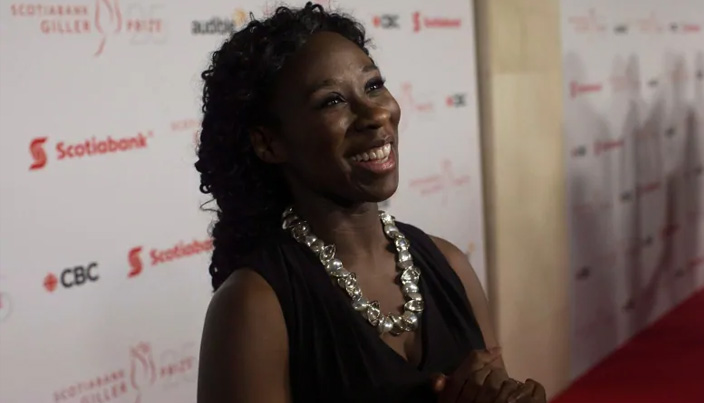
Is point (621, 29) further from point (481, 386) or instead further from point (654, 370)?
point (481, 386)

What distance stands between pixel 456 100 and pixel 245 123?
1.77 m

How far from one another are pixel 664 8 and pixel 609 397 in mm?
2001

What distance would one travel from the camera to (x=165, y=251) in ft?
6.32

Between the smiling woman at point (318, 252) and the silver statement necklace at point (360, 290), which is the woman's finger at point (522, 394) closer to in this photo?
the smiling woman at point (318, 252)

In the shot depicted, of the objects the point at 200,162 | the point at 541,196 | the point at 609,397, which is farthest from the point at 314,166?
the point at 609,397

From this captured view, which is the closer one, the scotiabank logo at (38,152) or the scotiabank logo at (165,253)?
the scotiabank logo at (38,152)

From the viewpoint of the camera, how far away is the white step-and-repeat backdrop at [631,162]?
142 inches

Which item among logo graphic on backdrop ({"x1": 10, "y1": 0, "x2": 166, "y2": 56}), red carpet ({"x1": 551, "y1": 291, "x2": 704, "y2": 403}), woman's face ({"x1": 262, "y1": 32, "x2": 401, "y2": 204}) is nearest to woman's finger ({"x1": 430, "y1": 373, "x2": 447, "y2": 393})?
woman's face ({"x1": 262, "y1": 32, "x2": 401, "y2": 204})

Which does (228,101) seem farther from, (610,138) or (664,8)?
(664,8)

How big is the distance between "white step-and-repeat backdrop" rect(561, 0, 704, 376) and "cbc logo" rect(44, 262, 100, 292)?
221 centimetres

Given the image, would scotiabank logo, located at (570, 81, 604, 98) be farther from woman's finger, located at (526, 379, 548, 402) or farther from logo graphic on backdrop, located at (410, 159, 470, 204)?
woman's finger, located at (526, 379, 548, 402)

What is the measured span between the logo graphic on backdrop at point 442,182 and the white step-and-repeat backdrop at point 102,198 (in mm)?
847

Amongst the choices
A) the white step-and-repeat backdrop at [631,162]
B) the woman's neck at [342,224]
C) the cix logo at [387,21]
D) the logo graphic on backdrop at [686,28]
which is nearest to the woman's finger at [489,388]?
the woman's neck at [342,224]

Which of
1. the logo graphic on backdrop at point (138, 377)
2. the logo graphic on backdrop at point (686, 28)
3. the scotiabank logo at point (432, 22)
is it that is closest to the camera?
the logo graphic on backdrop at point (138, 377)
